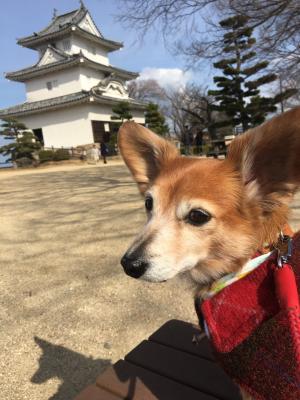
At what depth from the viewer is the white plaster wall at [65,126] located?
3209 centimetres

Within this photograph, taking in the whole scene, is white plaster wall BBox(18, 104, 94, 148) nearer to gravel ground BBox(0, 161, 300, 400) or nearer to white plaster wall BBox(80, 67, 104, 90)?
white plaster wall BBox(80, 67, 104, 90)

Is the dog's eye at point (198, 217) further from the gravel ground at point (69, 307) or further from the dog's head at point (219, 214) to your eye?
the gravel ground at point (69, 307)

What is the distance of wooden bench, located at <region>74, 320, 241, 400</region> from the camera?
1.80 metres

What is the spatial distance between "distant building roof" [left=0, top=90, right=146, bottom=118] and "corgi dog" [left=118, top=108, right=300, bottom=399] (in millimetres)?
30937

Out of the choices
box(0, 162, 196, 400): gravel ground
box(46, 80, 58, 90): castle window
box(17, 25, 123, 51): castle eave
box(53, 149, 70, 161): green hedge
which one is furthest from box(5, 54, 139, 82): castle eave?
box(0, 162, 196, 400): gravel ground

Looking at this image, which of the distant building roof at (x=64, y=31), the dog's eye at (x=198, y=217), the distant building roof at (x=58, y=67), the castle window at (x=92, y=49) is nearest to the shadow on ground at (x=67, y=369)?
the dog's eye at (x=198, y=217)

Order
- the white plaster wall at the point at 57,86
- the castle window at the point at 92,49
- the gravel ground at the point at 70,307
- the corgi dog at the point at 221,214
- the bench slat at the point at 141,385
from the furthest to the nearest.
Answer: the castle window at the point at 92,49 < the white plaster wall at the point at 57,86 < the gravel ground at the point at 70,307 < the bench slat at the point at 141,385 < the corgi dog at the point at 221,214

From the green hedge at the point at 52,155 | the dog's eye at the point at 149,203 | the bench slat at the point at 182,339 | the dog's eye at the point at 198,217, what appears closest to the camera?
the dog's eye at the point at 198,217

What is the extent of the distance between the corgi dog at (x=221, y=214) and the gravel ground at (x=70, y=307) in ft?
1.00

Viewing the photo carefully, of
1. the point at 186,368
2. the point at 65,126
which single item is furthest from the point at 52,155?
the point at 186,368

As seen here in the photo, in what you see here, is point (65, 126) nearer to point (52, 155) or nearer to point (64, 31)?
point (52, 155)

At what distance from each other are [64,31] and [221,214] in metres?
36.5

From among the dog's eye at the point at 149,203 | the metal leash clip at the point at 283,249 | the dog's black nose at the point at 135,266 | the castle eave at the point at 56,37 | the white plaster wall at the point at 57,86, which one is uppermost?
the castle eave at the point at 56,37

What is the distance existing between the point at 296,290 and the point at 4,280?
12.1 feet
